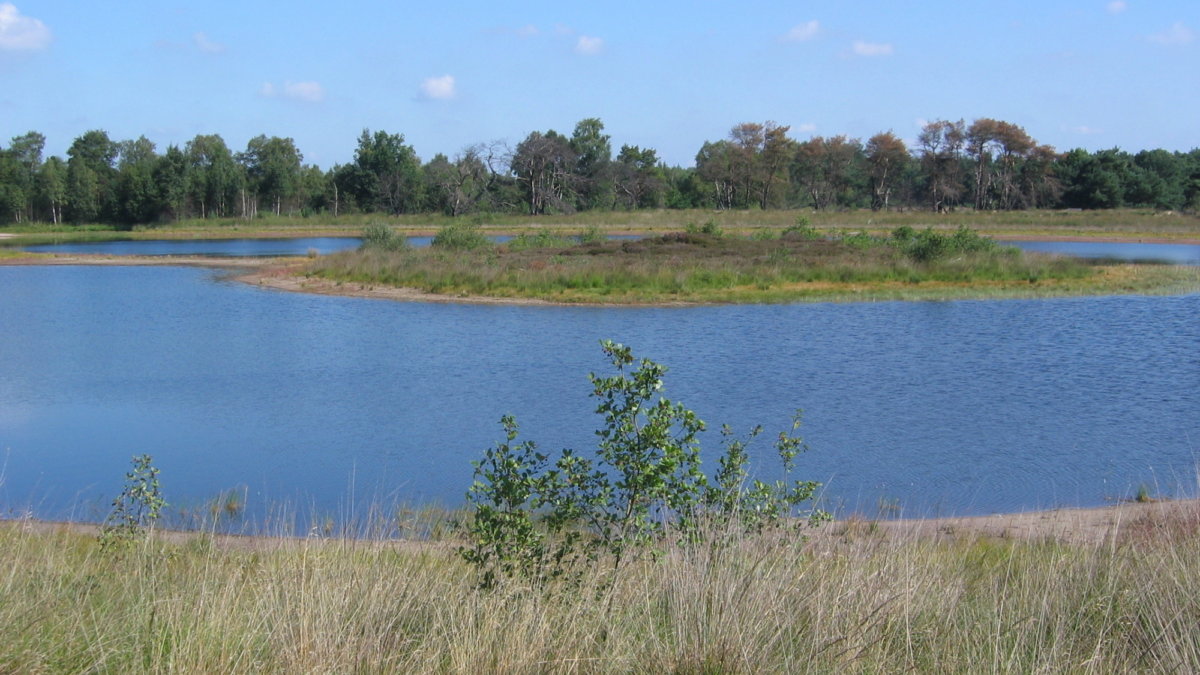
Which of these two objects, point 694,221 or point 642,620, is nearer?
point 642,620

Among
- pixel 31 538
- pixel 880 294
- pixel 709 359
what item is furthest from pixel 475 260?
pixel 31 538

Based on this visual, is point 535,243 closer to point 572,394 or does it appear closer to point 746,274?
point 746,274

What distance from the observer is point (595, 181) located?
8506cm

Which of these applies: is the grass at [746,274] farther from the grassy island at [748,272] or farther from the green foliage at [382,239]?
the green foliage at [382,239]

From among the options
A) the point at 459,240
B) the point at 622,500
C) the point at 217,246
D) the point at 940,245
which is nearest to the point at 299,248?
the point at 217,246

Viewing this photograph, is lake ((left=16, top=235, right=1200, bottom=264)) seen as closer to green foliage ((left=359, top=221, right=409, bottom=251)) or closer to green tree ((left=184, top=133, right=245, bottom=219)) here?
green foliage ((left=359, top=221, right=409, bottom=251))

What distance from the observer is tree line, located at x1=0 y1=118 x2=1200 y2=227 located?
82812 millimetres

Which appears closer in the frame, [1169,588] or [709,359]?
[1169,588]

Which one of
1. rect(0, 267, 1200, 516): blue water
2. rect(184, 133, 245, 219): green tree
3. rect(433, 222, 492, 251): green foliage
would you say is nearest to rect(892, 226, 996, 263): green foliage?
rect(0, 267, 1200, 516): blue water

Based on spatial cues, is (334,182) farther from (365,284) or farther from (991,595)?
(991,595)

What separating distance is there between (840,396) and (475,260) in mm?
23659

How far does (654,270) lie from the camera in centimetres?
3478

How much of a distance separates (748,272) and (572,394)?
1908cm

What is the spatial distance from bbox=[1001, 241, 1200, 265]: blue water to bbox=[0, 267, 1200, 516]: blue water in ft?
65.4
